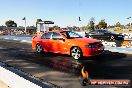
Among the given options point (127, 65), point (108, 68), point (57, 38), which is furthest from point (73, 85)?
point (57, 38)

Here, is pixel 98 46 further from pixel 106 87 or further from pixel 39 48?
pixel 106 87

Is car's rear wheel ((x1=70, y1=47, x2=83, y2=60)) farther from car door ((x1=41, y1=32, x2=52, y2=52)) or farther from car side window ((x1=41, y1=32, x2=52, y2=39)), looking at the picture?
car side window ((x1=41, y1=32, x2=52, y2=39))

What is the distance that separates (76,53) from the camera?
507 inches

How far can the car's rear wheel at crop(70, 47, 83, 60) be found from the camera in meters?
12.7

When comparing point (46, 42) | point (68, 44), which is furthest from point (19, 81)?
point (46, 42)

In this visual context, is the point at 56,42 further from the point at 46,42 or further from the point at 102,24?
the point at 102,24

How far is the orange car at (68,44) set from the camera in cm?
1246

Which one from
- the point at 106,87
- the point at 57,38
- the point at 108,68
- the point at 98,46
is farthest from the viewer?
the point at 57,38

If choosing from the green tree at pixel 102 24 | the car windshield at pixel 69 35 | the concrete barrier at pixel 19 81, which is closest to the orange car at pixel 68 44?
the car windshield at pixel 69 35

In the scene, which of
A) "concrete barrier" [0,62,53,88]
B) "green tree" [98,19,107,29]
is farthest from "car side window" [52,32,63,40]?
"green tree" [98,19,107,29]

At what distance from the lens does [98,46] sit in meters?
12.7

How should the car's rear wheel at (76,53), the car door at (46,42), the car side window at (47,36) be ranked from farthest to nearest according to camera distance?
the car side window at (47,36) < the car door at (46,42) < the car's rear wheel at (76,53)

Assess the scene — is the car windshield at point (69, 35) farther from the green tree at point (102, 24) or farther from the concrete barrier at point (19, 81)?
the green tree at point (102, 24)

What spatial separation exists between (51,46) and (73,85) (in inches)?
284
